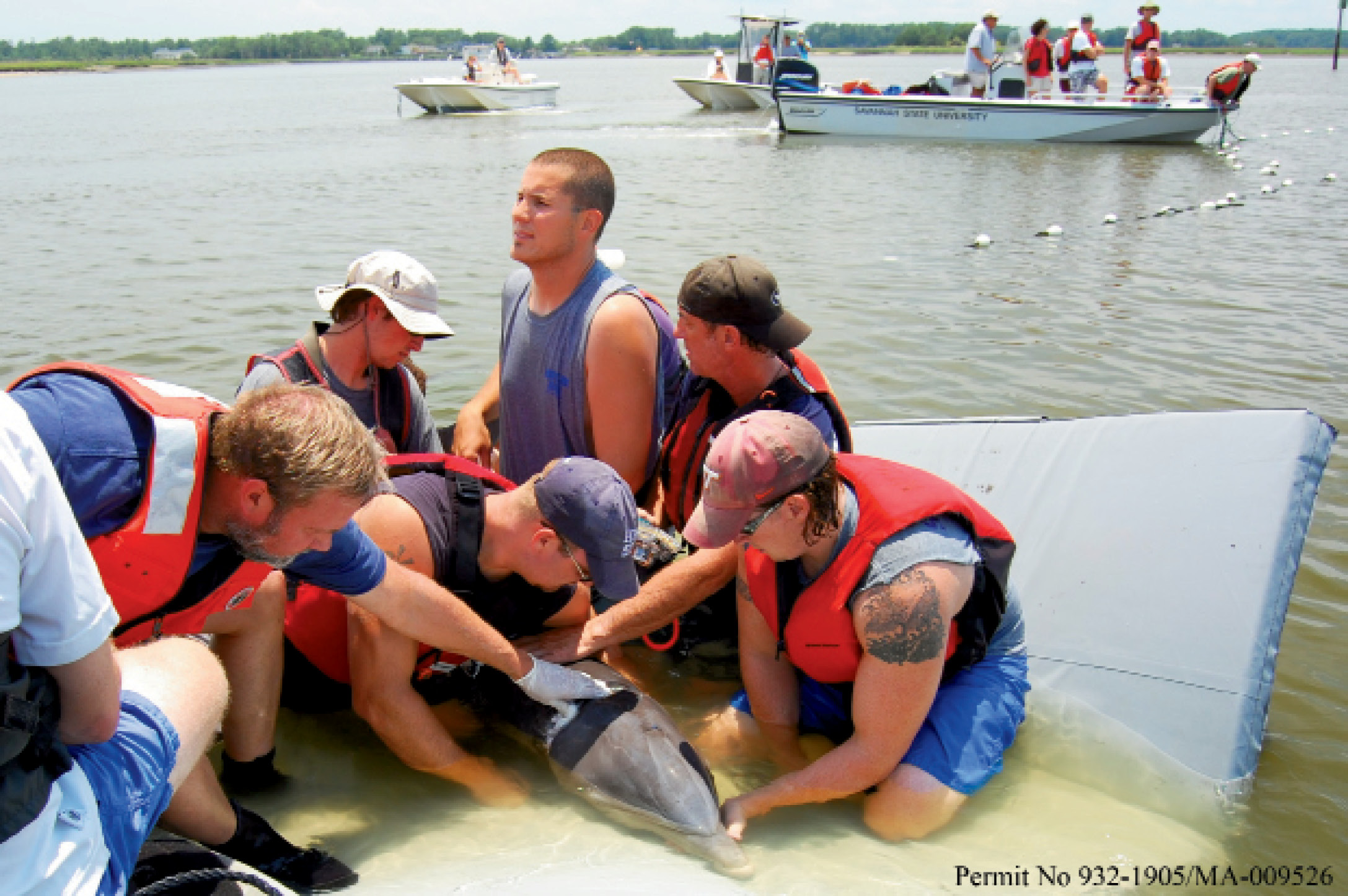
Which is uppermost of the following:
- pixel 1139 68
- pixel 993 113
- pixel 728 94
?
pixel 728 94

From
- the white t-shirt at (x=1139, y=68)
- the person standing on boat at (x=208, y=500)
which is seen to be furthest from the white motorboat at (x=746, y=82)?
the person standing on boat at (x=208, y=500)

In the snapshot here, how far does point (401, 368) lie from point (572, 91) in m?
45.7

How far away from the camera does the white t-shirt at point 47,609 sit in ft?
5.11

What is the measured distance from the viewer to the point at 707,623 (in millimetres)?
4156

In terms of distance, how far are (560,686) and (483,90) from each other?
104ft

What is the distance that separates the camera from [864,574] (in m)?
2.93

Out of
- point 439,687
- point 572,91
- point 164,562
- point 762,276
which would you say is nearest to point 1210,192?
point 762,276

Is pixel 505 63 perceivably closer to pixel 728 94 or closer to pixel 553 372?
pixel 728 94

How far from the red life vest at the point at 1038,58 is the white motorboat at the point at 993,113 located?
0.93ft

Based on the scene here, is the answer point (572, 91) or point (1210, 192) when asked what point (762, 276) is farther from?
point (572, 91)

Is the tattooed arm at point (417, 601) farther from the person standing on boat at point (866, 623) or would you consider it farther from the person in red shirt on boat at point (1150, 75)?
the person in red shirt on boat at point (1150, 75)

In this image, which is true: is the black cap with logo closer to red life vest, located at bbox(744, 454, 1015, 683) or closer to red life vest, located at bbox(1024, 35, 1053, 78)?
red life vest, located at bbox(744, 454, 1015, 683)

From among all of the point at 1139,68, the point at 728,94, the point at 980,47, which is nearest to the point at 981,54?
the point at 980,47

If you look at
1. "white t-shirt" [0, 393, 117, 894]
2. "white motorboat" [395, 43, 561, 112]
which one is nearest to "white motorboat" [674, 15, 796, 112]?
"white motorboat" [395, 43, 561, 112]
